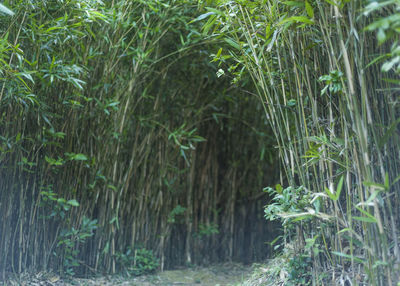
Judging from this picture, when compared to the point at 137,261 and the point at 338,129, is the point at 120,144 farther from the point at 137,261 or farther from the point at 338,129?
the point at 338,129

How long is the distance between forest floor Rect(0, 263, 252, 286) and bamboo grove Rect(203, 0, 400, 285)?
3.00 feet

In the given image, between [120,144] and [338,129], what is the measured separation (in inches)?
68.9

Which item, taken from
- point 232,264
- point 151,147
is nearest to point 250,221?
point 232,264

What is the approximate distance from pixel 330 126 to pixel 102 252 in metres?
1.99

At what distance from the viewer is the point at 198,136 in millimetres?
3184

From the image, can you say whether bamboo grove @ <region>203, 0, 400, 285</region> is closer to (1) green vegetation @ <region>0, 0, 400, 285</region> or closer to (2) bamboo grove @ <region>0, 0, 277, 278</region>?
(1) green vegetation @ <region>0, 0, 400, 285</region>

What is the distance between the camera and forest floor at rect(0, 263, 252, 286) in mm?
2641

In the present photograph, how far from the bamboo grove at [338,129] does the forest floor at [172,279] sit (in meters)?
0.92

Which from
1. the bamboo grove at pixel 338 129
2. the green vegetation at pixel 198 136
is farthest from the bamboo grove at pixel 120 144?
the bamboo grove at pixel 338 129

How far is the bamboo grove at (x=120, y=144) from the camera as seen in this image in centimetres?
244

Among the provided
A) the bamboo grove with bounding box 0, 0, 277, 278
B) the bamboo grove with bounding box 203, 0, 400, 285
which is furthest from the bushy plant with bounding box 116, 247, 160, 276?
the bamboo grove with bounding box 203, 0, 400, 285

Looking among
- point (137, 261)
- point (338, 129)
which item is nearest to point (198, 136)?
point (137, 261)

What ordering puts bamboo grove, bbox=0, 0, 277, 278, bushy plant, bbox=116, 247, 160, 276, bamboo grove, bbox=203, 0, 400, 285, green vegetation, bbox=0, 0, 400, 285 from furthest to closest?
bushy plant, bbox=116, 247, 160, 276 < bamboo grove, bbox=0, 0, 277, 278 < green vegetation, bbox=0, 0, 400, 285 < bamboo grove, bbox=203, 0, 400, 285

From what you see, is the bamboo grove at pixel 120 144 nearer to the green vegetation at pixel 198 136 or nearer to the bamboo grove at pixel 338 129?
the green vegetation at pixel 198 136
